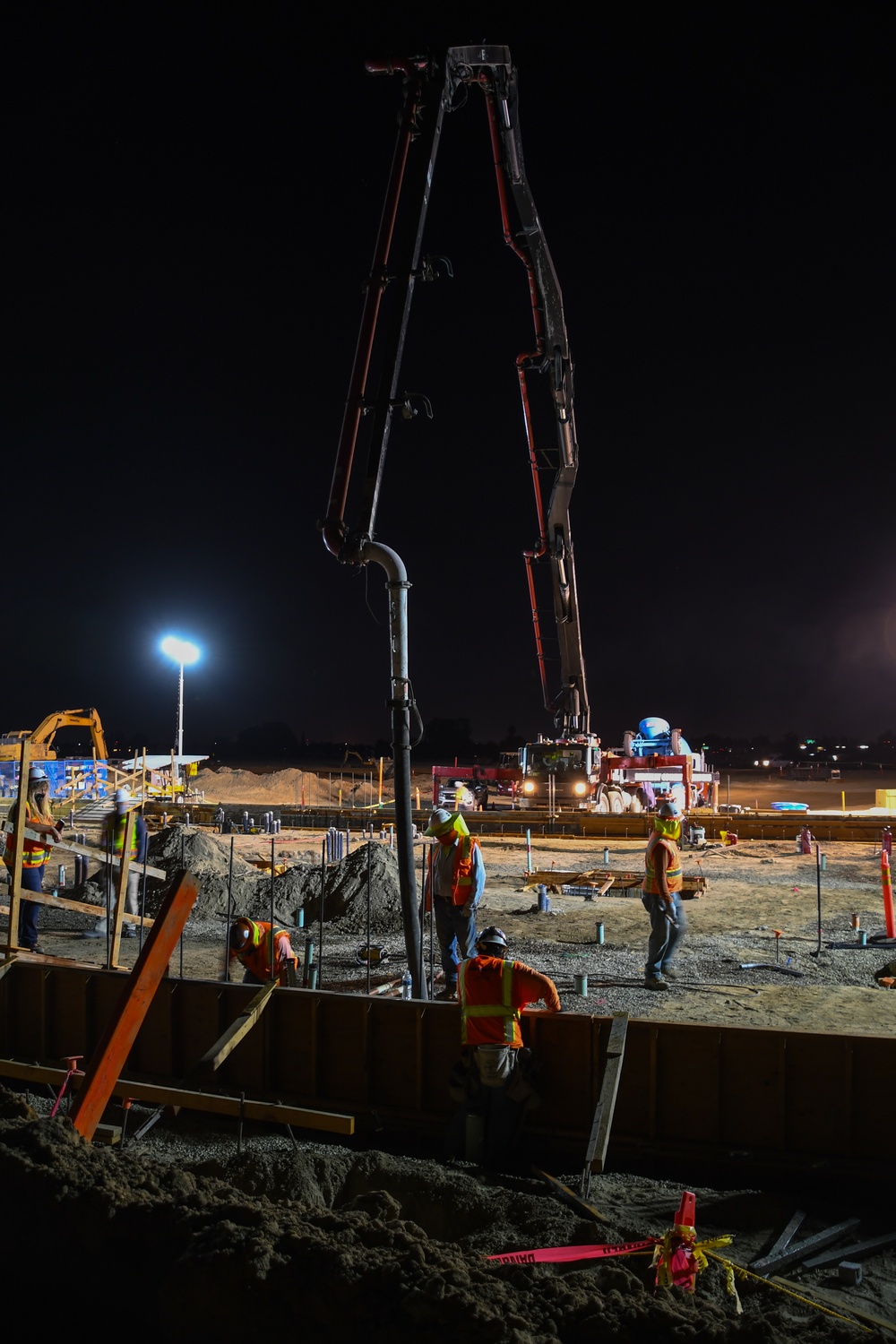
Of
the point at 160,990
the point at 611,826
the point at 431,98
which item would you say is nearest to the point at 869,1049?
the point at 160,990

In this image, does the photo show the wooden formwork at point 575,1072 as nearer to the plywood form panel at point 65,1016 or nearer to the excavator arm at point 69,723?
the plywood form panel at point 65,1016

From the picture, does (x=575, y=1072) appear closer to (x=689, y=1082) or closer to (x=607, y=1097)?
(x=607, y=1097)

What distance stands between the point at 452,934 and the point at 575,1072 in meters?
3.07

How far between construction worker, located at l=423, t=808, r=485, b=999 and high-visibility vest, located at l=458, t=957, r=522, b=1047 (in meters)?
2.89

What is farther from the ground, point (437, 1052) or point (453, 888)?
point (453, 888)

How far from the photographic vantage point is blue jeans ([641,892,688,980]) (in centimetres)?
905

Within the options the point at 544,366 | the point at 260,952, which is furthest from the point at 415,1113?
the point at 544,366

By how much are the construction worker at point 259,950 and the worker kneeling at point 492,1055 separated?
220cm

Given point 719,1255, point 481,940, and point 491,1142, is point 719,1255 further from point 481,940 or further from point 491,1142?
point 481,940

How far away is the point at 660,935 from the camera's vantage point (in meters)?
9.05

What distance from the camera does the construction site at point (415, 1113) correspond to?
144 inches

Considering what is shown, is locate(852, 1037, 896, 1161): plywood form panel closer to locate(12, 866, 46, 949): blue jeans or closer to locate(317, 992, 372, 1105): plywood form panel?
locate(317, 992, 372, 1105): plywood form panel

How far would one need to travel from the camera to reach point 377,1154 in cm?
574

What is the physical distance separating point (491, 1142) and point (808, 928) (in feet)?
26.6
